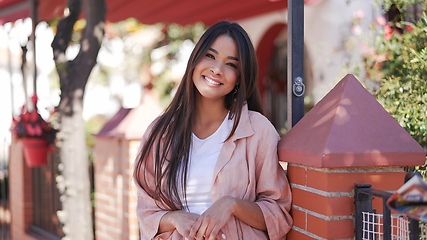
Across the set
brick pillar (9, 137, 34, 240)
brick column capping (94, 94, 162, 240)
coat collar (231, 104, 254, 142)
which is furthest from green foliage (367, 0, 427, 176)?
brick pillar (9, 137, 34, 240)

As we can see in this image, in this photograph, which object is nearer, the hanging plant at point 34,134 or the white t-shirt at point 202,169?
the white t-shirt at point 202,169

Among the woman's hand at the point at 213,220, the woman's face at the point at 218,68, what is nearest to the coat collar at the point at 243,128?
the woman's face at the point at 218,68

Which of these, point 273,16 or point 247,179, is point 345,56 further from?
point 247,179

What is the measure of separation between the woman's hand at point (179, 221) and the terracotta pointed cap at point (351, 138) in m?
0.43

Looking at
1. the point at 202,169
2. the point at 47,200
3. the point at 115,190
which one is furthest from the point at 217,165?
the point at 47,200

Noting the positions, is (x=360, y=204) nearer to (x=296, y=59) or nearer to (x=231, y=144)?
(x=231, y=144)

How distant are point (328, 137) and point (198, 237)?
60cm

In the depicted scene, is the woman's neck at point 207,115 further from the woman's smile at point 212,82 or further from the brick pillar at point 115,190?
the brick pillar at point 115,190

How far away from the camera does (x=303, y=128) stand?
87.0 inches

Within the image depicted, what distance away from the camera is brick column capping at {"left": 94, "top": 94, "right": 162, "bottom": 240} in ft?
13.4

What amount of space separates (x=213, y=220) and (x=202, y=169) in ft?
Answer: 0.75

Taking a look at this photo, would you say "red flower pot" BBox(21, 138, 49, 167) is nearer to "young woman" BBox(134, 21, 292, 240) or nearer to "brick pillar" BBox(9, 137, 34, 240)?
"brick pillar" BBox(9, 137, 34, 240)

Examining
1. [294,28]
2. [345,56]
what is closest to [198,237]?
[294,28]

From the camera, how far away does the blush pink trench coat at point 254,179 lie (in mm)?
2209
